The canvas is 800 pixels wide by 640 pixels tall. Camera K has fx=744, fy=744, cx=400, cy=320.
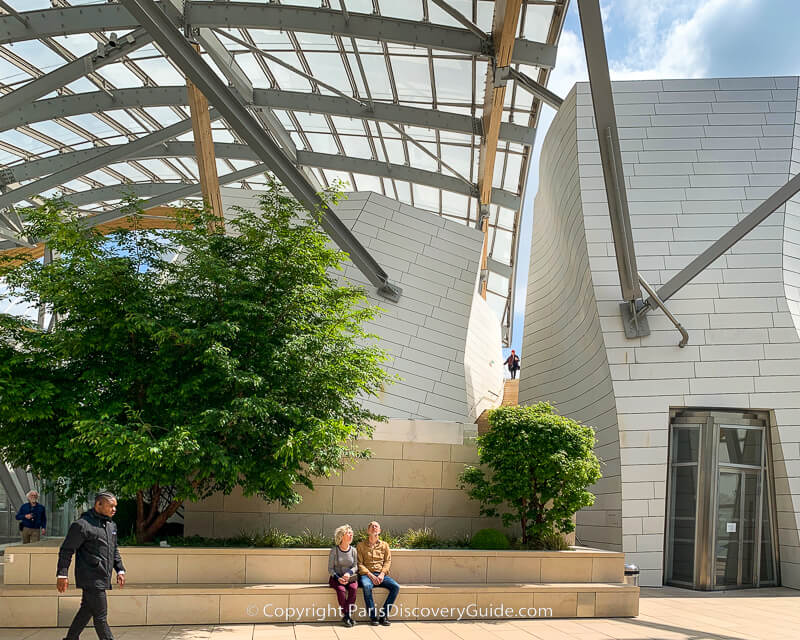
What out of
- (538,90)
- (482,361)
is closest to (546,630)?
(538,90)

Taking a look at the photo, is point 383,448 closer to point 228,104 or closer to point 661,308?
point 661,308

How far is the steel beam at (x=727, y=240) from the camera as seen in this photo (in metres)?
13.0

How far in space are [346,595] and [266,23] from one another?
12.1 meters

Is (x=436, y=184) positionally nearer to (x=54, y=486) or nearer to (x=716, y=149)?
(x=716, y=149)

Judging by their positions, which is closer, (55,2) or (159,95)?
(55,2)

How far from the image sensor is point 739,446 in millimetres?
14664

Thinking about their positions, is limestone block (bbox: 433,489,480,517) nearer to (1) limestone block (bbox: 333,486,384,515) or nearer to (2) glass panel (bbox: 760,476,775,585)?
(1) limestone block (bbox: 333,486,384,515)

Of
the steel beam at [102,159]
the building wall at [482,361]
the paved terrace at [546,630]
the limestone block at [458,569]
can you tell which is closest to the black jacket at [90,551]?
the paved terrace at [546,630]

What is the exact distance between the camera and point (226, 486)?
10359 millimetres

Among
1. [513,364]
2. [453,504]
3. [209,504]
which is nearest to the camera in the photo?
[209,504]

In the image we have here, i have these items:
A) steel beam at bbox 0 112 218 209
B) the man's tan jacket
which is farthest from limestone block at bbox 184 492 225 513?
steel beam at bbox 0 112 218 209

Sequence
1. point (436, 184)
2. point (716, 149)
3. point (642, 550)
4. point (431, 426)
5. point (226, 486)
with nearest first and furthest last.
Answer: point (226, 486), point (431, 426), point (642, 550), point (716, 149), point (436, 184)

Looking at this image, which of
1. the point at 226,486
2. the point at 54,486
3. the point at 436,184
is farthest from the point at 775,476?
the point at 436,184

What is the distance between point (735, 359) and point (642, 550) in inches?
169
